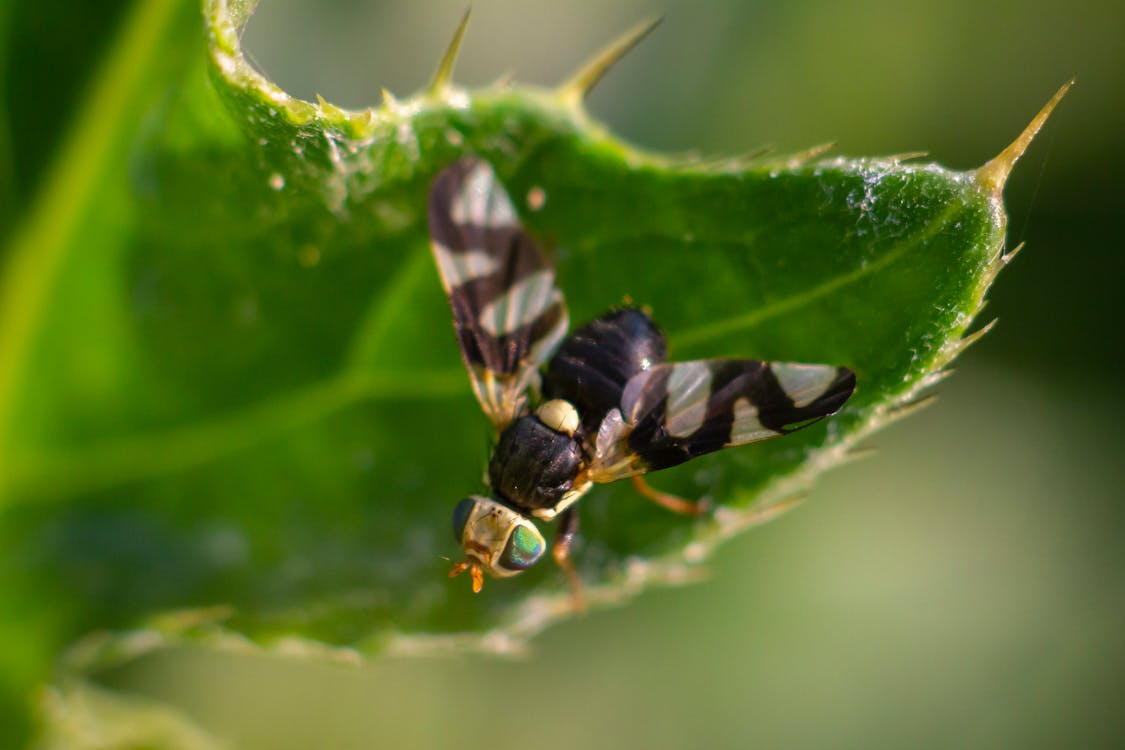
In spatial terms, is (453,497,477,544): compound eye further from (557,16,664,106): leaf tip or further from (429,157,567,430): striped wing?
(557,16,664,106): leaf tip

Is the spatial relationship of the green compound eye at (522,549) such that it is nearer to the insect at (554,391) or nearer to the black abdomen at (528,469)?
the insect at (554,391)

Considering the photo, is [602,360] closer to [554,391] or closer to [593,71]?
[554,391]

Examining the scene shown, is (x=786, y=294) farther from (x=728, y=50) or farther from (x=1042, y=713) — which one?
(x=1042, y=713)

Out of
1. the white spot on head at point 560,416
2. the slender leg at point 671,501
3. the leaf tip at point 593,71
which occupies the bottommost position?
the slender leg at point 671,501

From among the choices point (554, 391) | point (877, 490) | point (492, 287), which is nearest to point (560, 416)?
point (554, 391)

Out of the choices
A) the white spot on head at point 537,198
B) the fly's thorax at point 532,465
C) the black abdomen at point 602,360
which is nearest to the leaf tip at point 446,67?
the white spot on head at point 537,198

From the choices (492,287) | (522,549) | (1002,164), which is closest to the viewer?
(1002,164)

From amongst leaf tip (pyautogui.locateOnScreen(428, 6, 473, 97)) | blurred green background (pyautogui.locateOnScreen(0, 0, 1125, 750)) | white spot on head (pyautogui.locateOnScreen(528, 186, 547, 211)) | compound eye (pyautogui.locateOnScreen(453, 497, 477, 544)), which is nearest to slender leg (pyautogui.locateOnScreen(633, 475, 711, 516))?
compound eye (pyautogui.locateOnScreen(453, 497, 477, 544))

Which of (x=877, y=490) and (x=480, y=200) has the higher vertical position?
(x=877, y=490)
